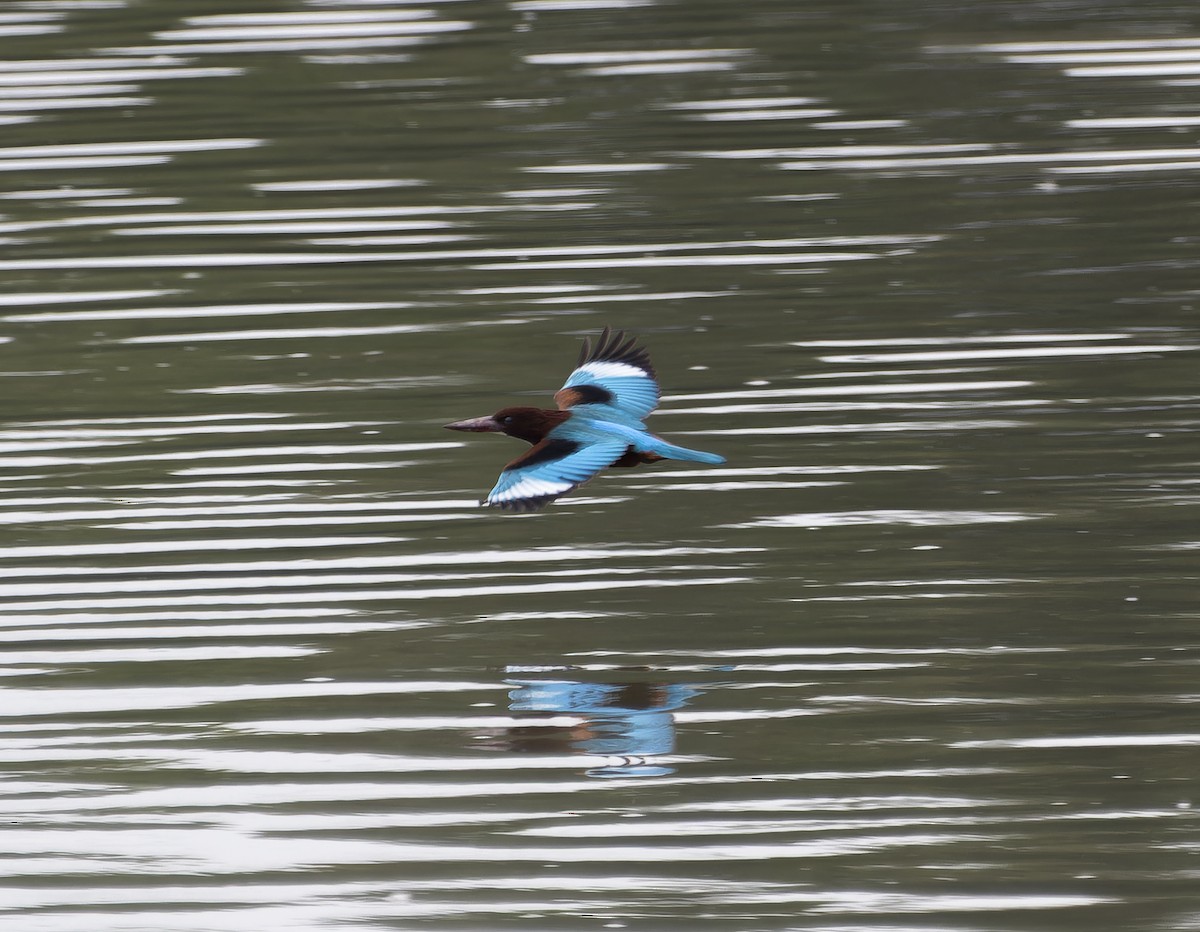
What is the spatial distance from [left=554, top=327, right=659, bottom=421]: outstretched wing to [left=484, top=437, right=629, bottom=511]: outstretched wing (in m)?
0.36

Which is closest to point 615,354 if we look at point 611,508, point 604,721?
point 611,508

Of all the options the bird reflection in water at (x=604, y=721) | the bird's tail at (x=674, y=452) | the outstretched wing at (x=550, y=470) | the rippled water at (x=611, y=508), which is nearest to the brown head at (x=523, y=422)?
the outstretched wing at (x=550, y=470)

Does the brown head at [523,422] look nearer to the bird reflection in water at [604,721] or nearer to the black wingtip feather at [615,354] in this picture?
the black wingtip feather at [615,354]

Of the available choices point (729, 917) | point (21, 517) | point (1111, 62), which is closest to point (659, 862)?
point (729, 917)

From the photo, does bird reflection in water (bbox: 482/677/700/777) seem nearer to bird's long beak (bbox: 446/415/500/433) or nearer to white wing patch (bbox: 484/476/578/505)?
white wing patch (bbox: 484/476/578/505)

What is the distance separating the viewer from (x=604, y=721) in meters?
5.07

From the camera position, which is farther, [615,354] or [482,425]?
[615,354]

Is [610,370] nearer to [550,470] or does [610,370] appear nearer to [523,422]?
[523,422]

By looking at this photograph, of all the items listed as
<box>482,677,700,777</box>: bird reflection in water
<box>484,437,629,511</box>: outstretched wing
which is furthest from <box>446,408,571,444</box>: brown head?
<box>482,677,700,777</box>: bird reflection in water

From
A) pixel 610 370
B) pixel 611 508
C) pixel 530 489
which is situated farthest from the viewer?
pixel 611 508

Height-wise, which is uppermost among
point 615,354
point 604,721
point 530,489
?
point 615,354

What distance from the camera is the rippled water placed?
4.48 meters

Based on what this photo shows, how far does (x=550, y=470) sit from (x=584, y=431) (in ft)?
0.89

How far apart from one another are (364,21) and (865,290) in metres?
6.41
